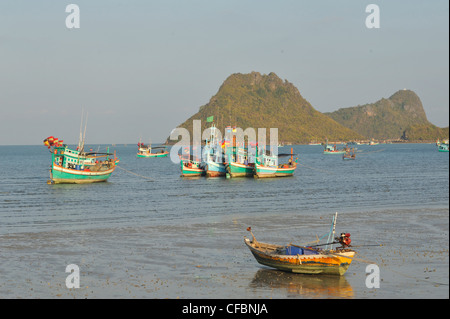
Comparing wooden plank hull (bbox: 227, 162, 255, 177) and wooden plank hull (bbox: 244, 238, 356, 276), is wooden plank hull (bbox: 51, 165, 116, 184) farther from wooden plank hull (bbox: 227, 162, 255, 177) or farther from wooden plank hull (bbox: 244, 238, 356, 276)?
wooden plank hull (bbox: 244, 238, 356, 276)

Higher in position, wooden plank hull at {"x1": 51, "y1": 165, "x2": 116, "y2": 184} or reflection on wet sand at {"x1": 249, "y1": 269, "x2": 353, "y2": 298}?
wooden plank hull at {"x1": 51, "y1": 165, "x2": 116, "y2": 184}

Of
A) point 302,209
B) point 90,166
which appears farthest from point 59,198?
point 302,209

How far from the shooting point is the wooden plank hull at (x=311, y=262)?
2652 cm

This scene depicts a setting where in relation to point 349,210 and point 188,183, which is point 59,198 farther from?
point 349,210

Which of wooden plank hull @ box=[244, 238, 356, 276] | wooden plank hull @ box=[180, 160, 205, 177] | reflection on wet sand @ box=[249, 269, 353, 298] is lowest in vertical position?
reflection on wet sand @ box=[249, 269, 353, 298]

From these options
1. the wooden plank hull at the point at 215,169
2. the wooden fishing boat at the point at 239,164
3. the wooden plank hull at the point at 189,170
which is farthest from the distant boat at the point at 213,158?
the wooden plank hull at the point at 189,170

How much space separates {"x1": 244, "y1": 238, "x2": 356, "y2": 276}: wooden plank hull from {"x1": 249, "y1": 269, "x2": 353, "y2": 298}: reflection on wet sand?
0.29 meters

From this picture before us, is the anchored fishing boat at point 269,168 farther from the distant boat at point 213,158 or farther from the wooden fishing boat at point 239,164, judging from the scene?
the distant boat at point 213,158

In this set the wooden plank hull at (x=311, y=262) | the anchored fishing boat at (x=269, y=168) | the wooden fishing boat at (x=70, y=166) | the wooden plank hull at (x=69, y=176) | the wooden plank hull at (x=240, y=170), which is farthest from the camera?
the wooden plank hull at (x=240, y=170)

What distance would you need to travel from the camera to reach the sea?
2528cm

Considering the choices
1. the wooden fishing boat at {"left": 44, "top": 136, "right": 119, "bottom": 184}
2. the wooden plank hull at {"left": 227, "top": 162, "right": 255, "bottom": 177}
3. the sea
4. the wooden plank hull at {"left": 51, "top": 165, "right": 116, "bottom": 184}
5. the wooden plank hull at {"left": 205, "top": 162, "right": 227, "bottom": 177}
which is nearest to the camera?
the sea

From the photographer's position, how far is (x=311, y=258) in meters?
26.8

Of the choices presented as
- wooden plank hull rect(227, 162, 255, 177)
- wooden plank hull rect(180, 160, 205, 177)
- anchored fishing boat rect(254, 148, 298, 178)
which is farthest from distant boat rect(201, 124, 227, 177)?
anchored fishing boat rect(254, 148, 298, 178)
